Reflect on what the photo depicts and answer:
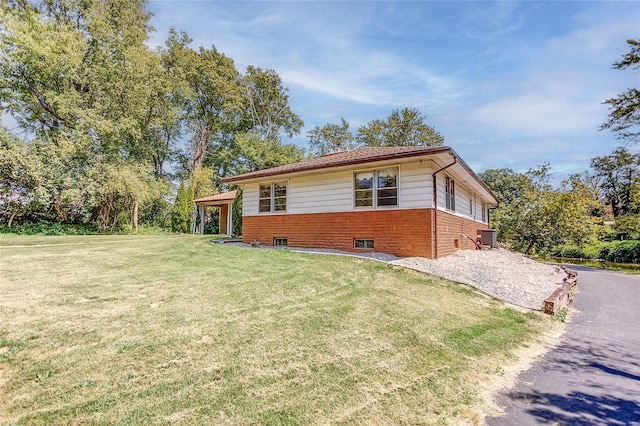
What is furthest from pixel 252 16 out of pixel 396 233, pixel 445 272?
pixel 445 272

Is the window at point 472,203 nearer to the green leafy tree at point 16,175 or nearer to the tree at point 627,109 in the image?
the tree at point 627,109

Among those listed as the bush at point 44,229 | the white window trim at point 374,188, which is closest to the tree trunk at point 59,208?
the bush at point 44,229

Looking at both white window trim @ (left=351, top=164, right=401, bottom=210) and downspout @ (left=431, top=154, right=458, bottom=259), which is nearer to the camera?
downspout @ (left=431, top=154, right=458, bottom=259)

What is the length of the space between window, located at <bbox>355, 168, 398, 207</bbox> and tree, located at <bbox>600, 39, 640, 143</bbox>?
17.4m

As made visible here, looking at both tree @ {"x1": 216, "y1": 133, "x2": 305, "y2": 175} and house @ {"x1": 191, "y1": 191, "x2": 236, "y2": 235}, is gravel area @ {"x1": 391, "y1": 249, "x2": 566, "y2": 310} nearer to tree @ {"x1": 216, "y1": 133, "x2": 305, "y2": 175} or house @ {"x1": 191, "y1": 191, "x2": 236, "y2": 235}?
house @ {"x1": 191, "y1": 191, "x2": 236, "y2": 235}

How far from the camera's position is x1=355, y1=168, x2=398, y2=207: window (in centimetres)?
991

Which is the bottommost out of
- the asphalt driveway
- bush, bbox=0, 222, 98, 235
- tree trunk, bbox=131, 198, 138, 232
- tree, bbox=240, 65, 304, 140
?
the asphalt driveway

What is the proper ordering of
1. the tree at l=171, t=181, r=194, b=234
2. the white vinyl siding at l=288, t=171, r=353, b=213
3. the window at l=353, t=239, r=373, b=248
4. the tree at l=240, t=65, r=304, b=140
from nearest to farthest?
the window at l=353, t=239, r=373, b=248 < the white vinyl siding at l=288, t=171, r=353, b=213 < the tree at l=171, t=181, r=194, b=234 < the tree at l=240, t=65, r=304, b=140

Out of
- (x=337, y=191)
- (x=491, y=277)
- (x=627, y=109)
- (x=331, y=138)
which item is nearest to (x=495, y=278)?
(x=491, y=277)

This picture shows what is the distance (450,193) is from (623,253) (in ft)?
59.9

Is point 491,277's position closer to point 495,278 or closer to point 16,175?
point 495,278

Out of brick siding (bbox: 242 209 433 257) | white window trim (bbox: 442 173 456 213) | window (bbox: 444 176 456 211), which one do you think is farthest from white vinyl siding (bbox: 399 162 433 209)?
window (bbox: 444 176 456 211)

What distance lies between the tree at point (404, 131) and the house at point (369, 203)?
18269mm

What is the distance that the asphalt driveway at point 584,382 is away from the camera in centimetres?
278
